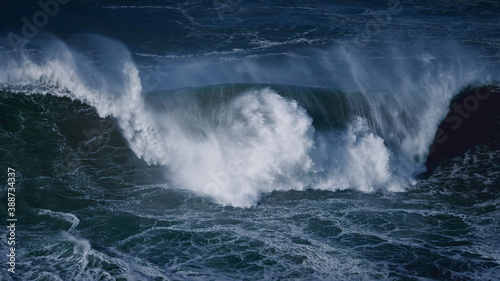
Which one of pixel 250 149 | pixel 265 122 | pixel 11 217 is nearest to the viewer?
pixel 11 217

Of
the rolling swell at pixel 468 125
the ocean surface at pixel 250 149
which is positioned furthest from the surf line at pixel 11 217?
the rolling swell at pixel 468 125

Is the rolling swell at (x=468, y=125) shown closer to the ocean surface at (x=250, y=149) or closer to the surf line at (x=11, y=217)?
the ocean surface at (x=250, y=149)

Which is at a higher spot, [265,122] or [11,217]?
[265,122]

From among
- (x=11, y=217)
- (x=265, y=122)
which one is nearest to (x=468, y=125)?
(x=265, y=122)

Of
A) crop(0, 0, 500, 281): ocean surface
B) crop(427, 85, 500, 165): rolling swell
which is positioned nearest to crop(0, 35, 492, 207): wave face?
crop(0, 0, 500, 281): ocean surface

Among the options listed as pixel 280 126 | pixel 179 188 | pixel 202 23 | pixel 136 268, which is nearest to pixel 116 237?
pixel 136 268

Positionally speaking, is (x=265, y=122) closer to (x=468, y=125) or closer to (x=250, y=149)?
(x=250, y=149)

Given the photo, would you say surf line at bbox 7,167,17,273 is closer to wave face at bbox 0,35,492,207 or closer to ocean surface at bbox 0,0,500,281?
ocean surface at bbox 0,0,500,281
